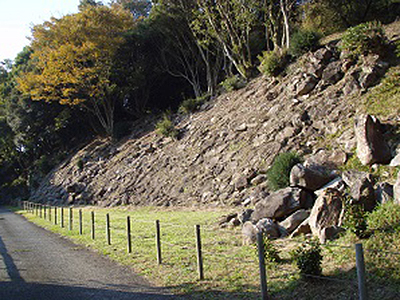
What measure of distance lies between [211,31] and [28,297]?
22.1 m

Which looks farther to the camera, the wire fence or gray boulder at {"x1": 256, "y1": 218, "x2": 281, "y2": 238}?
gray boulder at {"x1": 256, "y1": 218, "x2": 281, "y2": 238}

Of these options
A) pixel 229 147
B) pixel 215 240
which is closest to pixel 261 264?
pixel 215 240

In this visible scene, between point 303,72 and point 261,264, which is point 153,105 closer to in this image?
point 303,72

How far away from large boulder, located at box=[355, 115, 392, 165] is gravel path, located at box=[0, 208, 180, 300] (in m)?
7.52

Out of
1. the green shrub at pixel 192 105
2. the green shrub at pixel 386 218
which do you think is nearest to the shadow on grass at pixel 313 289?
the green shrub at pixel 386 218

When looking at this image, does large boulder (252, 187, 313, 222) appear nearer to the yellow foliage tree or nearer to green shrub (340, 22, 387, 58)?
green shrub (340, 22, 387, 58)

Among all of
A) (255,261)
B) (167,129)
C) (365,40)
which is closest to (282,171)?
(255,261)

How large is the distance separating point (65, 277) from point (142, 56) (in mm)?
27892

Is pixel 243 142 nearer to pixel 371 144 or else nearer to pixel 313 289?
pixel 371 144

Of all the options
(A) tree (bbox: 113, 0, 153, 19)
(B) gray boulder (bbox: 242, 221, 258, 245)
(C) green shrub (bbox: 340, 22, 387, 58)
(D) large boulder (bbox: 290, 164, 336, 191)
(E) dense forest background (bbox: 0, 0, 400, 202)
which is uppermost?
(A) tree (bbox: 113, 0, 153, 19)

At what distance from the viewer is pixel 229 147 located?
19297mm

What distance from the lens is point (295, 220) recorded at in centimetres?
862

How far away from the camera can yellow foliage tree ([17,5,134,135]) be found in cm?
2862

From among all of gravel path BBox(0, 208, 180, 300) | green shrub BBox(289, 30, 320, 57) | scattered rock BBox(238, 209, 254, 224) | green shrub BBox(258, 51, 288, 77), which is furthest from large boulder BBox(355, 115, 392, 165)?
green shrub BBox(258, 51, 288, 77)
